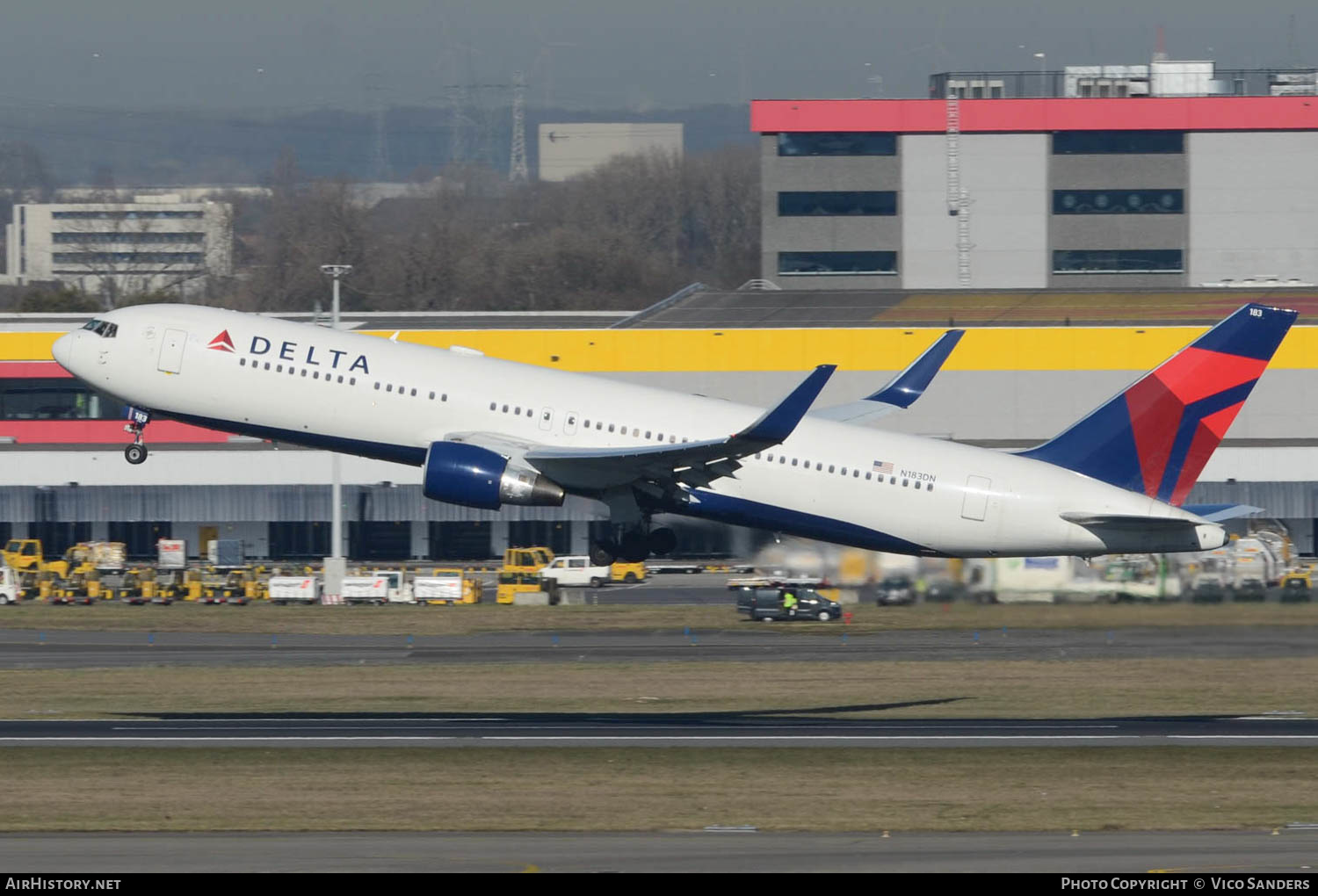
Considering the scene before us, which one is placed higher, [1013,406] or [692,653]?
[1013,406]

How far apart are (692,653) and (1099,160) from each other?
88475 mm

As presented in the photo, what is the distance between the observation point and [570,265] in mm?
175375

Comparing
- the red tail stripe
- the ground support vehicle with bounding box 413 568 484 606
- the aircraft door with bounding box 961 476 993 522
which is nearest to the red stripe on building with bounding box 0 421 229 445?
the ground support vehicle with bounding box 413 568 484 606

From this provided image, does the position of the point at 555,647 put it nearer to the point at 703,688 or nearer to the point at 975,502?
the point at 703,688

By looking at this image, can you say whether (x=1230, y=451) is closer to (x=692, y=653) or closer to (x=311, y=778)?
(x=692, y=653)

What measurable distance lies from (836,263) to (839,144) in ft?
30.2

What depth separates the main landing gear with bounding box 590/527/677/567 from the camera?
42594 millimetres

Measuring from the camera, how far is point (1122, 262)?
445 ft

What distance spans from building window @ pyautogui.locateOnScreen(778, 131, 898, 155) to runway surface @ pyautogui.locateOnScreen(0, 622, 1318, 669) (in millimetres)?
77564

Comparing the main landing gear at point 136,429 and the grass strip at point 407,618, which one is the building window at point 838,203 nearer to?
the grass strip at point 407,618

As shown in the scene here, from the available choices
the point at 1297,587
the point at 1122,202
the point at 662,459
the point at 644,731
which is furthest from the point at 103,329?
the point at 1122,202

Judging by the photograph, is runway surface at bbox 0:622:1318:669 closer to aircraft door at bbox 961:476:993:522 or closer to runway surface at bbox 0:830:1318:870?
aircraft door at bbox 961:476:993:522

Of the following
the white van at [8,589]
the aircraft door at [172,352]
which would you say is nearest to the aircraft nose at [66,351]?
the aircraft door at [172,352]
